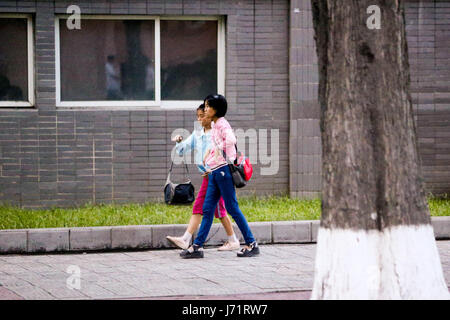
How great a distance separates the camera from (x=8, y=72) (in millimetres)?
12570

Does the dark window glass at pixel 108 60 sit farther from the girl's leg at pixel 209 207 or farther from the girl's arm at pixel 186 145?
the girl's leg at pixel 209 207

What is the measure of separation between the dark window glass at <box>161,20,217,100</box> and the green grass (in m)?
1.86

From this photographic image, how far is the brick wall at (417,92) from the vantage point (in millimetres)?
12875

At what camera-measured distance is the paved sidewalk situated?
695cm

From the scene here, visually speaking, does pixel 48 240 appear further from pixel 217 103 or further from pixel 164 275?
pixel 217 103

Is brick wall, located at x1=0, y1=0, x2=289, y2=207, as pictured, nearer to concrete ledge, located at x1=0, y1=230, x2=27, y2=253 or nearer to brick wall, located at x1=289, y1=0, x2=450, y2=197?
brick wall, located at x1=289, y1=0, x2=450, y2=197

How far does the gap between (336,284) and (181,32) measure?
8102 millimetres

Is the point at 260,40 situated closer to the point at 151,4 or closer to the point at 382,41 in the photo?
the point at 151,4

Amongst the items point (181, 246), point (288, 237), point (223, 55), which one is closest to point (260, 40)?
point (223, 55)

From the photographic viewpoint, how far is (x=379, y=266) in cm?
548

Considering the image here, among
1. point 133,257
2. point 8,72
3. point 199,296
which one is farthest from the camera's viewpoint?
point 8,72

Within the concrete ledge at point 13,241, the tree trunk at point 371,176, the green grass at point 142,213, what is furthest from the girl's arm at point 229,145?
the tree trunk at point 371,176

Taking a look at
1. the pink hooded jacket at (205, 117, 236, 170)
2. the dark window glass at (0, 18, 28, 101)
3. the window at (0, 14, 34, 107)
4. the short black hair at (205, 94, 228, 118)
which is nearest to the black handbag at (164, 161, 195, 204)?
the pink hooded jacket at (205, 117, 236, 170)

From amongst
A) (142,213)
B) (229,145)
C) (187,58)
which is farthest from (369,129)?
(187,58)
